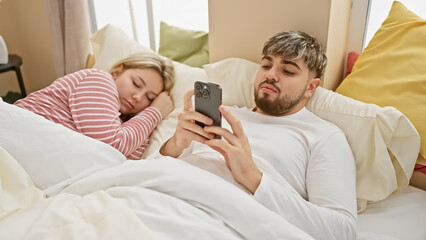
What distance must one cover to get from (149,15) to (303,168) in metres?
1.44

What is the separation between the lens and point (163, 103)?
1.61 m

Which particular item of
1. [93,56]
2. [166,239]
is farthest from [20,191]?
[93,56]

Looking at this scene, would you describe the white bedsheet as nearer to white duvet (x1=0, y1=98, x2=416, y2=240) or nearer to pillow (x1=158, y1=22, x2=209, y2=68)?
white duvet (x1=0, y1=98, x2=416, y2=240)

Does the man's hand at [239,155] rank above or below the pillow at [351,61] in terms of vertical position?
below

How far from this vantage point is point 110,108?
4.54ft

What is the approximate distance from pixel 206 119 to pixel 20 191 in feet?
1.69

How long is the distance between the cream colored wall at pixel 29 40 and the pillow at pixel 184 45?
110 centimetres

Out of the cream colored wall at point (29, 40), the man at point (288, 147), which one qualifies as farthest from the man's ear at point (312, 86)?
the cream colored wall at point (29, 40)

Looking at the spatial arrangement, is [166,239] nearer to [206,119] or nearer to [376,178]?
[206,119]

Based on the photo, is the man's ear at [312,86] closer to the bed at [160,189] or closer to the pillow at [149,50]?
the bed at [160,189]

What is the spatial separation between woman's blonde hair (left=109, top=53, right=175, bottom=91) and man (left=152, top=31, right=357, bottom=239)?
464 millimetres

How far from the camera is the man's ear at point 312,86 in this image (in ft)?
4.11

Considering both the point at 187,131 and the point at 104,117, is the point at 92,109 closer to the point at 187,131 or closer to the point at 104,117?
the point at 104,117

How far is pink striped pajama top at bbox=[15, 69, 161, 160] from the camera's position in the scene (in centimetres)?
133
